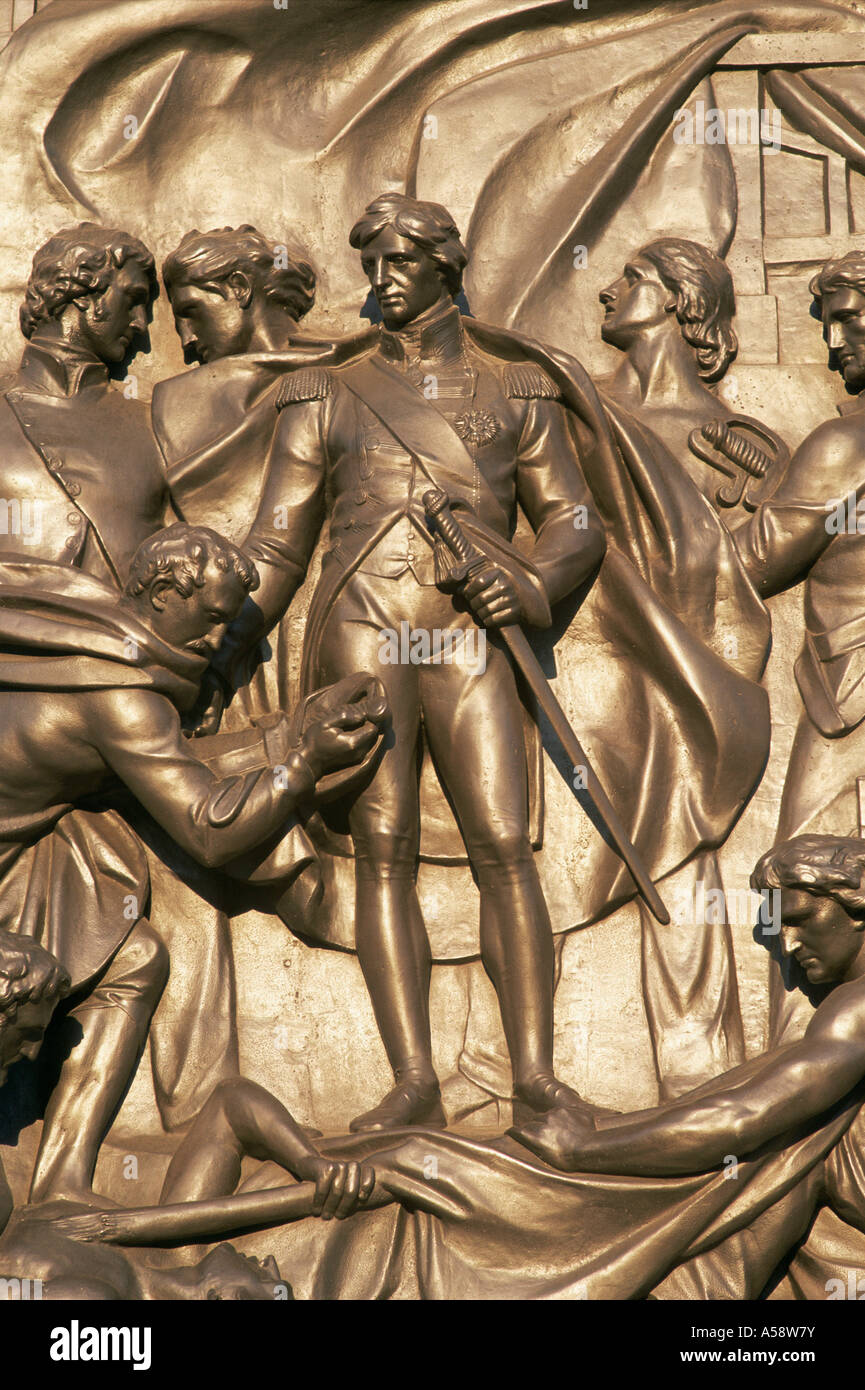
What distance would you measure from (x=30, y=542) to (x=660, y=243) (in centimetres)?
254

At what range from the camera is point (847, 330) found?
9023 millimetres

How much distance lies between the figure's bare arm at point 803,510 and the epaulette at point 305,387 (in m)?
1.53

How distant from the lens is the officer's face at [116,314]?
8867 millimetres

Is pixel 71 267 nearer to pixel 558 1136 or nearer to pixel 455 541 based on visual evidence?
pixel 455 541

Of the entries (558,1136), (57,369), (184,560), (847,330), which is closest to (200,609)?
(184,560)

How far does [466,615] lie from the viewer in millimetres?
8414

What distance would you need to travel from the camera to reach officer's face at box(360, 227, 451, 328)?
862cm

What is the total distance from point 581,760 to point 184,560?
57.7 inches

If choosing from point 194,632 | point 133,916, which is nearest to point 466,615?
point 194,632

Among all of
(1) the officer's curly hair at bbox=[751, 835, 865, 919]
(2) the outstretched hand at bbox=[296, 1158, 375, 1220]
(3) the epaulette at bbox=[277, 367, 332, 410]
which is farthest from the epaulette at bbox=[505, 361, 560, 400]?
(2) the outstretched hand at bbox=[296, 1158, 375, 1220]

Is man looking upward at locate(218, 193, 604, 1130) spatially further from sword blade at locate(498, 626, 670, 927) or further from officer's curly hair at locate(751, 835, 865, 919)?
officer's curly hair at locate(751, 835, 865, 919)

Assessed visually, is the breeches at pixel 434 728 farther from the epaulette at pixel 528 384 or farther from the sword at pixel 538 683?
the epaulette at pixel 528 384

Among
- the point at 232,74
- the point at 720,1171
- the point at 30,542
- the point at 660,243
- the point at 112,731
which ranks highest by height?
the point at 232,74
